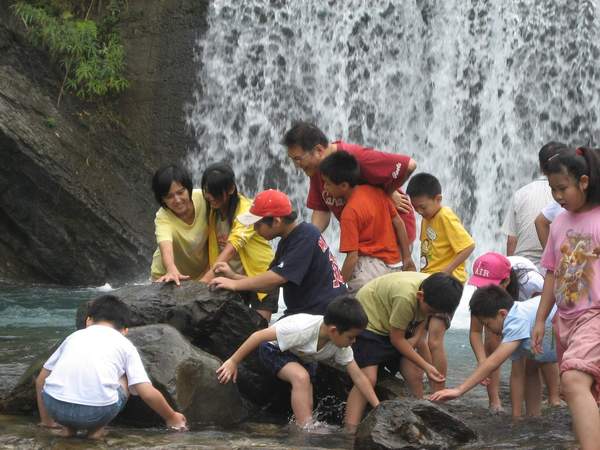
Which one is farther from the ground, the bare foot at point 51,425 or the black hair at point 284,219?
the black hair at point 284,219

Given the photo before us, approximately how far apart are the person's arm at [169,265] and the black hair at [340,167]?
3.29ft

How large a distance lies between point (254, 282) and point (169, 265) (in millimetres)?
624

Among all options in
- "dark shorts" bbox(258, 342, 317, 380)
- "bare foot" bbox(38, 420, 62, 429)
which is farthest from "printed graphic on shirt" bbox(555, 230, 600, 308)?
"bare foot" bbox(38, 420, 62, 429)

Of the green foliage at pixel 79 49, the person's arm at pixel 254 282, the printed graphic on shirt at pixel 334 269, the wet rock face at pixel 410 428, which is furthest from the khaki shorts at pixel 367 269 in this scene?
the green foliage at pixel 79 49

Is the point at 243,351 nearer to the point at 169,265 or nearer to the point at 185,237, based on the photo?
the point at 169,265

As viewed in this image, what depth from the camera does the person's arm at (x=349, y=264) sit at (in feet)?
20.1

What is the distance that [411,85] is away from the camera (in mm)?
13258

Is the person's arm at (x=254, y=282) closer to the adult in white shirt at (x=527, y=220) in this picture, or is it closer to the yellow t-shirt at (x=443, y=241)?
the yellow t-shirt at (x=443, y=241)

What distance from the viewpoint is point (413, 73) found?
13258 mm

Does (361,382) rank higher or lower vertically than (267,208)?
lower

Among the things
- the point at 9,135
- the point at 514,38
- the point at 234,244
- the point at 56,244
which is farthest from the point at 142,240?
the point at 234,244

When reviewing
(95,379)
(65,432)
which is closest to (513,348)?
(95,379)

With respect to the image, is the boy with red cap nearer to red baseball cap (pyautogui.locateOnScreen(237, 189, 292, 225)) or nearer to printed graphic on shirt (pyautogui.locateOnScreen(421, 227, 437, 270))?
red baseball cap (pyautogui.locateOnScreen(237, 189, 292, 225))

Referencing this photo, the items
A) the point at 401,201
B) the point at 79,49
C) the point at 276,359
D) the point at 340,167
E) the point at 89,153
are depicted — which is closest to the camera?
the point at 276,359
